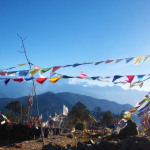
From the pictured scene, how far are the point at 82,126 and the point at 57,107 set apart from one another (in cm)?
18707

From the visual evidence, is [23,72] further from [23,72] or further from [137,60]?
[137,60]

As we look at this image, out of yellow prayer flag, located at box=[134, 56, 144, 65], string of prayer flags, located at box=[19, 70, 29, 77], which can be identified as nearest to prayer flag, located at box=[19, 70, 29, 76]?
string of prayer flags, located at box=[19, 70, 29, 77]

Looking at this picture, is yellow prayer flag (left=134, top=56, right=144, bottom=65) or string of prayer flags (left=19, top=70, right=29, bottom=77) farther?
string of prayer flags (left=19, top=70, right=29, bottom=77)

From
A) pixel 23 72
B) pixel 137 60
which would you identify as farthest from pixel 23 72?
pixel 137 60

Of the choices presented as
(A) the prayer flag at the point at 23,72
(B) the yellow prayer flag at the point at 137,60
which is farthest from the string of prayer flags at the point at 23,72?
(B) the yellow prayer flag at the point at 137,60

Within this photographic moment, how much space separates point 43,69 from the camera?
582 centimetres

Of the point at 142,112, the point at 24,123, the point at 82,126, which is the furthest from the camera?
the point at 82,126

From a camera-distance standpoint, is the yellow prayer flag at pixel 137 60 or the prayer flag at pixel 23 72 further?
the prayer flag at pixel 23 72

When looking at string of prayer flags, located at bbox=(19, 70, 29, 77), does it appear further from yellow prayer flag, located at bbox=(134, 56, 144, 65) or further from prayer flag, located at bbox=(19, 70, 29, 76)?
yellow prayer flag, located at bbox=(134, 56, 144, 65)

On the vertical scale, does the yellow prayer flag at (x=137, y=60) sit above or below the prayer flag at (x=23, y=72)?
above

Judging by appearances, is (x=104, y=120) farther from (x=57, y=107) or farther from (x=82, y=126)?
(x=57, y=107)

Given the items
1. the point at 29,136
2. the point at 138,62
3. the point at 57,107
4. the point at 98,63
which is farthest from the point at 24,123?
the point at 57,107

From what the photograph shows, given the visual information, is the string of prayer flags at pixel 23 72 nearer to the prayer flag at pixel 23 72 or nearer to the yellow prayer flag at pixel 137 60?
the prayer flag at pixel 23 72

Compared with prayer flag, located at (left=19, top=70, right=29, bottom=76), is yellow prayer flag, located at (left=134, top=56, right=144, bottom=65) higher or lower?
higher
